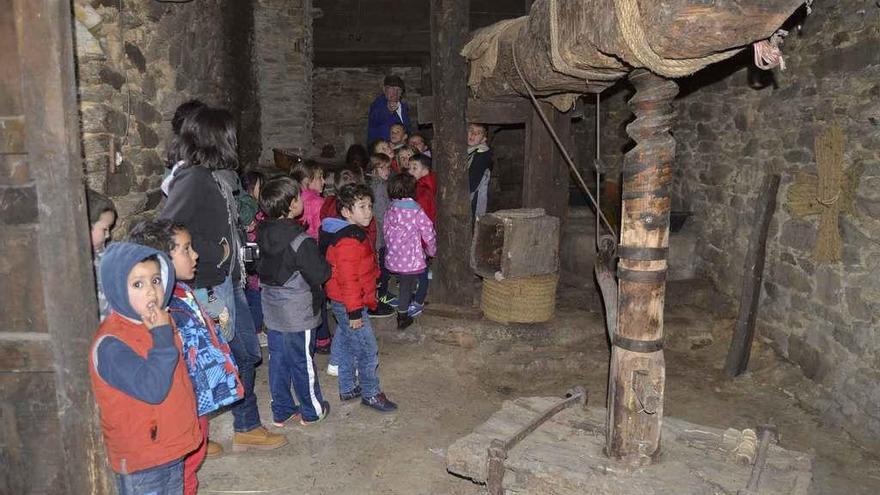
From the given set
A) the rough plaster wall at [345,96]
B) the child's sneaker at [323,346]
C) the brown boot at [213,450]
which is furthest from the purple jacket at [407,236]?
the rough plaster wall at [345,96]

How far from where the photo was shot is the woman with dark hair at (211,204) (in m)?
3.28

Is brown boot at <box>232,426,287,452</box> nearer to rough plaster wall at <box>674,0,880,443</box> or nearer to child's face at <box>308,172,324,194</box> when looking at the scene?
child's face at <box>308,172,324,194</box>

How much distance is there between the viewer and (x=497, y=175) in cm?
1111

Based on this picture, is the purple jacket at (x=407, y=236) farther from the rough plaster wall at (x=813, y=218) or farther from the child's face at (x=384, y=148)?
the rough plaster wall at (x=813, y=218)

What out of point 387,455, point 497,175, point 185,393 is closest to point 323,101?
point 497,175

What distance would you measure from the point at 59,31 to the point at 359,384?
3200mm

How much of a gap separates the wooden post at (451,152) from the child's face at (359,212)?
68.3 inches

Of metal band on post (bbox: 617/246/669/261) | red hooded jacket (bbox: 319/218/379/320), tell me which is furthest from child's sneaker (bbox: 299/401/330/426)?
metal band on post (bbox: 617/246/669/261)

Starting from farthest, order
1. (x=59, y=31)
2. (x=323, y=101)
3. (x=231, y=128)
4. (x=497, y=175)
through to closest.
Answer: (x=323, y=101) → (x=497, y=175) → (x=231, y=128) → (x=59, y=31)

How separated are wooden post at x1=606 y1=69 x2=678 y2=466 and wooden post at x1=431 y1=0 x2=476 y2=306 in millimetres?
3007

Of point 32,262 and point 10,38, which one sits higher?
point 10,38

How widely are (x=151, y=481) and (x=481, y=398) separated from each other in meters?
2.84

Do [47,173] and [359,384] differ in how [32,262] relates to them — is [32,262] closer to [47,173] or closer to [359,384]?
[47,173]

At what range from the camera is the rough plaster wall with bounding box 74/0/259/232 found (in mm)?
3811
